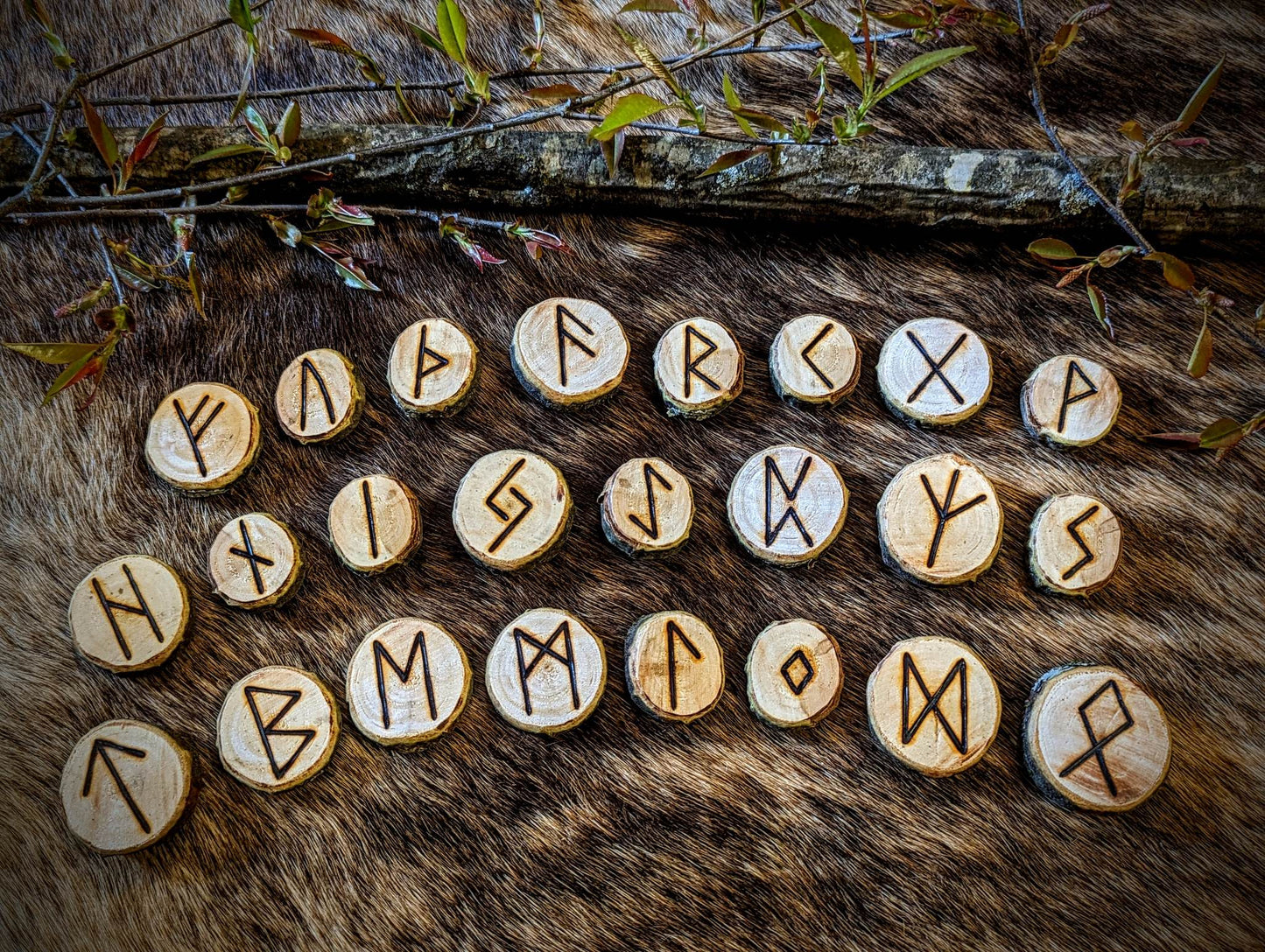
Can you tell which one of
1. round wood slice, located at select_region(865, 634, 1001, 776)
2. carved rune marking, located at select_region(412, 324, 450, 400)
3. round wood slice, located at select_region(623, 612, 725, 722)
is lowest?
round wood slice, located at select_region(865, 634, 1001, 776)

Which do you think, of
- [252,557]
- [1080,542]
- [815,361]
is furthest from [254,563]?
[1080,542]

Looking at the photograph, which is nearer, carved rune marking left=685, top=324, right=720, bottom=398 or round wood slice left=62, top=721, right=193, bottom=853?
round wood slice left=62, top=721, right=193, bottom=853

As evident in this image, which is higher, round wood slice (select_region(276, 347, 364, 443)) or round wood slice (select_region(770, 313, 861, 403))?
round wood slice (select_region(276, 347, 364, 443))

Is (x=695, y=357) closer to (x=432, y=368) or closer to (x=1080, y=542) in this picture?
(x=432, y=368)

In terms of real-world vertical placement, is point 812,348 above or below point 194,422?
below

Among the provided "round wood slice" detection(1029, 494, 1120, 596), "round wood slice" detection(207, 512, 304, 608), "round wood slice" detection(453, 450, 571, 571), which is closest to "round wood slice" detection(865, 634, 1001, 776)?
"round wood slice" detection(1029, 494, 1120, 596)

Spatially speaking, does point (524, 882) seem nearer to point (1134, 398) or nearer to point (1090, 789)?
point (1090, 789)

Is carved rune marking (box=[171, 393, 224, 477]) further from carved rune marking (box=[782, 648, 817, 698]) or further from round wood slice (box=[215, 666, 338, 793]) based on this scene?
carved rune marking (box=[782, 648, 817, 698])
